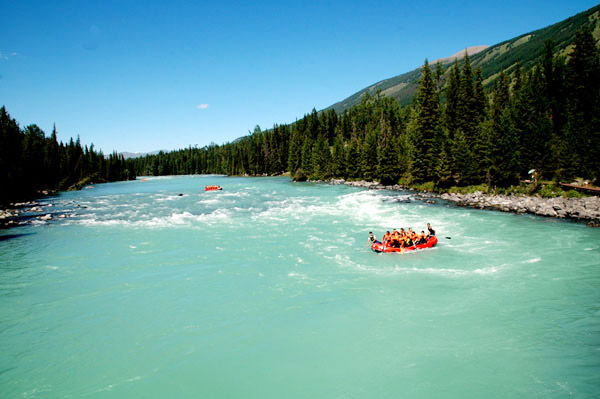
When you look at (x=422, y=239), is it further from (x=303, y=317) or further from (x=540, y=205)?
(x=540, y=205)

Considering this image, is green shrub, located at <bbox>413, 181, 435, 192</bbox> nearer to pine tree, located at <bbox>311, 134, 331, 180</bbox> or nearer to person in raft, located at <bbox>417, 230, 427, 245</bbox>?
person in raft, located at <bbox>417, 230, 427, 245</bbox>

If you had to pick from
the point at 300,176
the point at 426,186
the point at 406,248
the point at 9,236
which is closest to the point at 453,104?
the point at 426,186

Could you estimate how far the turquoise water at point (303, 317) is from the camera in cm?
1023

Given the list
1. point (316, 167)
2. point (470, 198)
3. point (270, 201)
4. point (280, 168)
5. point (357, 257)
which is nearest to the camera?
point (357, 257)

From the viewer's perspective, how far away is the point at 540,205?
33.3 m

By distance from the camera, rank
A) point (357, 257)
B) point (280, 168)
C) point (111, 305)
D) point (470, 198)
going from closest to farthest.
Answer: point (111, 305) < point (357, 257) < point (470, 198) < point (280, 168)

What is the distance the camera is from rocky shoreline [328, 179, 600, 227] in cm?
2932

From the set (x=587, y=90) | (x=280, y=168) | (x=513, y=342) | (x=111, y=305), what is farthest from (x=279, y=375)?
(x=280, y=168)

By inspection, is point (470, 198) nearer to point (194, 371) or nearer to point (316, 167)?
point (194, 371)

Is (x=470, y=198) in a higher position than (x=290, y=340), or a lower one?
higher

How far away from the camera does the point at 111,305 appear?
15.4m

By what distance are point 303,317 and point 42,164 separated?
93364 millimetres

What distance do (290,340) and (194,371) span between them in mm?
3583

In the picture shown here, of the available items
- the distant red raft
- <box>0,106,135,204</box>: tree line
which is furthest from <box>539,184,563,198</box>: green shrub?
<box>0,106,135,204</box>: tree line
